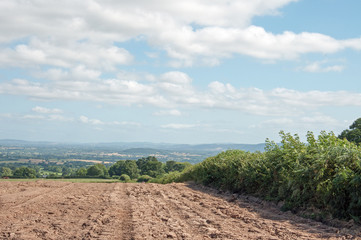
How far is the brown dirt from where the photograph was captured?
672 cm

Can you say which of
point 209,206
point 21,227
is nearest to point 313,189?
point 209,206

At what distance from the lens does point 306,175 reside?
32.7ft

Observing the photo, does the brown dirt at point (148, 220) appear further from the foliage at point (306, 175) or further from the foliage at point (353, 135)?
the foliage at point (353, 135)

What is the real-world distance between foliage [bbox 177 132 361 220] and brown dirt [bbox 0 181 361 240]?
68 cm

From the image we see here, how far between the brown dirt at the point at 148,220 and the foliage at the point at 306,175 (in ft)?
2.24

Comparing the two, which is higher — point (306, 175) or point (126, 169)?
point (306, 175)

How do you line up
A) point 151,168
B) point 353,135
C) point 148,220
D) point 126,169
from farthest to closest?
point 126,169, point 151,168, point 353,135, point 148,220


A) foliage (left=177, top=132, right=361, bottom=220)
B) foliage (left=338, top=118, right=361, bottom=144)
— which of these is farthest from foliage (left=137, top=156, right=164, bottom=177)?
foliage (left=177, top=132, right=361, bottom=220)

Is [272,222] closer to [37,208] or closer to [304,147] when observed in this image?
[304,147]

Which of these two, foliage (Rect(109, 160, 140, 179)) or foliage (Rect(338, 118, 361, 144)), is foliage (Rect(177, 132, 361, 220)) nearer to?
foliage (Rect(338, 118, 361, 144))

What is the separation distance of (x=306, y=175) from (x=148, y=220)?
4627mm

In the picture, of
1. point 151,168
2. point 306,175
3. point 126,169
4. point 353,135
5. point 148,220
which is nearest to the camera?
point 148,220

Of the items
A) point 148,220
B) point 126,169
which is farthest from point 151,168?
point 148,220

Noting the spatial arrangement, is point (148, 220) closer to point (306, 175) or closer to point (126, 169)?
point (306, 175)
